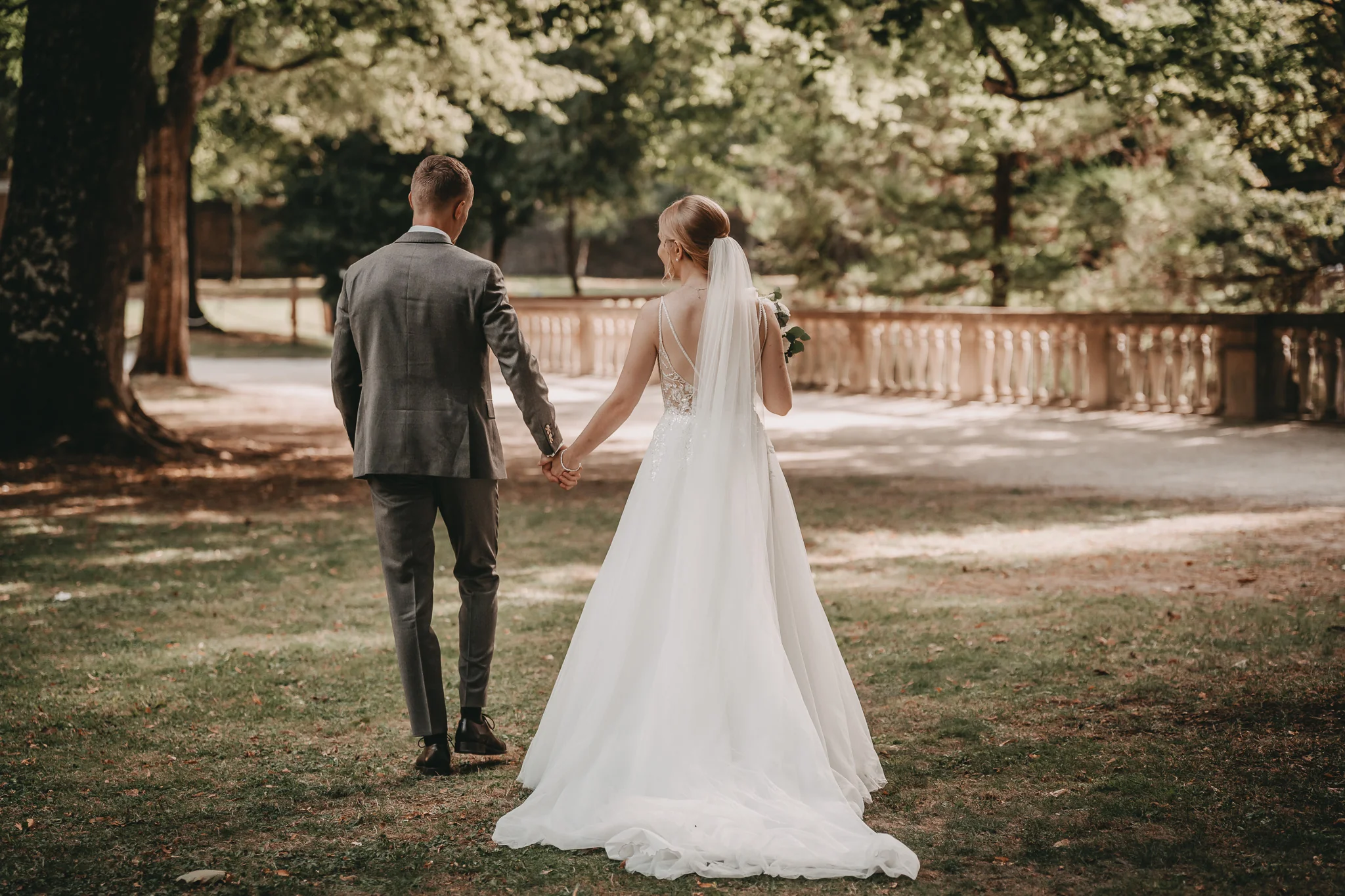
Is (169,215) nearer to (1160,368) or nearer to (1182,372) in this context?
(1160,368)

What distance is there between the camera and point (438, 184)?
16.3 feet

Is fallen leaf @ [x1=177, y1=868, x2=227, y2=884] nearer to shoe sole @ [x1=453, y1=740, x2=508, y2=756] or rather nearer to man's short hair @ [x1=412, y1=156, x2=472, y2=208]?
shoe sole @ [x1=453, y1=740, x2=508, y2=756]

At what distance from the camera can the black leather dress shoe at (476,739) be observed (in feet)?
17.1

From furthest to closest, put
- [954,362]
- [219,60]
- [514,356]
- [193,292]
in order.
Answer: [193,292], [219,60], [954,362], [514,356]

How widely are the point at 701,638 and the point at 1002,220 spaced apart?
66.2ft

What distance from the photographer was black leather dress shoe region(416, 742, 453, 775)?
16.8 ft

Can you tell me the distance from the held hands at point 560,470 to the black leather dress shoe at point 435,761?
1117 millimetres

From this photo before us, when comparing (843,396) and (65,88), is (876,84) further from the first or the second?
(65,88)

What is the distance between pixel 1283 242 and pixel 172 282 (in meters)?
17.5

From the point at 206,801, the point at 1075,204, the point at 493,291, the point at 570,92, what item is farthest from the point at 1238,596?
the point at 570,92

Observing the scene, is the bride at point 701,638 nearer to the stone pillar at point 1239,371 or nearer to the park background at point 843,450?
the park background at point 843,450

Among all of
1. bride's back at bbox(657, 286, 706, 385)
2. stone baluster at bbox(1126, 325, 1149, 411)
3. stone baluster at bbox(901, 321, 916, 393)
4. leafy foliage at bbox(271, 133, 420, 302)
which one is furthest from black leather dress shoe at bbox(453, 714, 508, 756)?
leafy foliage at bbox(271, 133, 420, 302)

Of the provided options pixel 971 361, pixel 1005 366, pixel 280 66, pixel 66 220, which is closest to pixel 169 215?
pixel 280 66

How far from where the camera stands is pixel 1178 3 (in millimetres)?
15750
